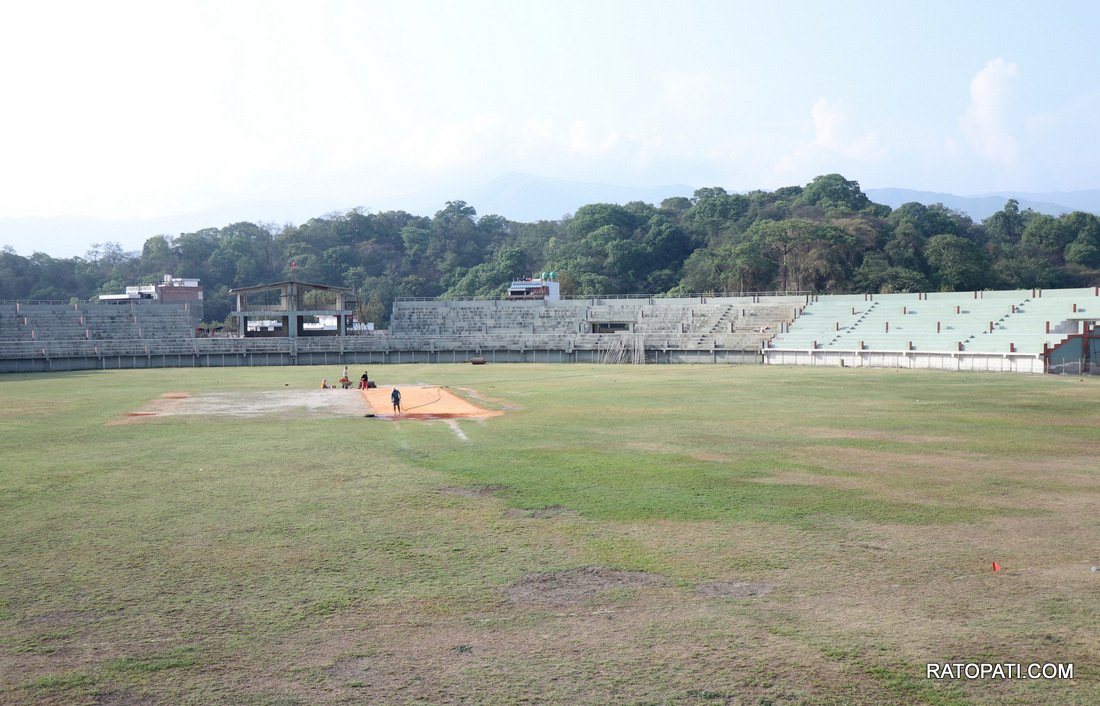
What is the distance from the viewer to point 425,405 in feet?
108

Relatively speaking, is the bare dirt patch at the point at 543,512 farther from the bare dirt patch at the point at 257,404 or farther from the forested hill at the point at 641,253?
the forested hill at the point at 641,253

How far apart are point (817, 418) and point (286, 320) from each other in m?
57.8

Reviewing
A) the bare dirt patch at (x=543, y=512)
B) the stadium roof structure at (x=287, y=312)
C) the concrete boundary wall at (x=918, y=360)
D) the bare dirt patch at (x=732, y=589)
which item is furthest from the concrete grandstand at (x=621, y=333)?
the bare dirt patch at (x=732, y=589)

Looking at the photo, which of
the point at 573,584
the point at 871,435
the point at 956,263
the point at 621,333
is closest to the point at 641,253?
the point at 956,263

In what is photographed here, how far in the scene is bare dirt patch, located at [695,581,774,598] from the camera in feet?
33.0

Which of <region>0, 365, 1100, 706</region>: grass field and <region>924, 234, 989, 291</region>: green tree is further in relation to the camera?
<region>924, 234, 989, 291</region>: green tree

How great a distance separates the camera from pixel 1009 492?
15469 mm

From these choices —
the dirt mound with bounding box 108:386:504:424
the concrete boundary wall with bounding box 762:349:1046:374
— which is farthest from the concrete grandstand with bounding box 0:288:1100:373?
the dirt mound with bounding box 108:386:504:424

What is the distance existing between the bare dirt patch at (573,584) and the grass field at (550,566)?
0.05 m

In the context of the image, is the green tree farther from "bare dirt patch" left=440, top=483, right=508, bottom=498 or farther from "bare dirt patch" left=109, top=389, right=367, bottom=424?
"bare dirt patch" left=440, top=483, right=508, bottom=498

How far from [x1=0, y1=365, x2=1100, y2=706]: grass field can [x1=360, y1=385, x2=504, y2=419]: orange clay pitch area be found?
537 centimetres

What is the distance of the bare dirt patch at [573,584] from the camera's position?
998 cm

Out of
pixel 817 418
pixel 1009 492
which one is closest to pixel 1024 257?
pixel 817 418

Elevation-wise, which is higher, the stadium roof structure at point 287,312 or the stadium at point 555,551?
the stadium roof structure at point 287,312
